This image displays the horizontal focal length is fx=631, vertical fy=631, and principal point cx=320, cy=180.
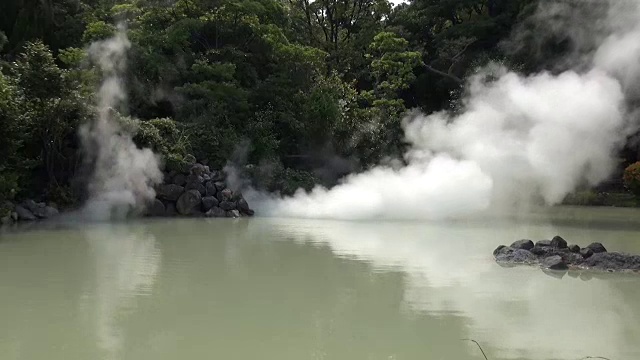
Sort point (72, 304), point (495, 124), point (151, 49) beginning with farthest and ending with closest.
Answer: point (151, 49), point (495, 124), point (72, 304)

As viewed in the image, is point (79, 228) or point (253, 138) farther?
point (253, 138)

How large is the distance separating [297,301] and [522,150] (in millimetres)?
12144

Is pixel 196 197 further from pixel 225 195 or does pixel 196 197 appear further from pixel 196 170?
pixel 196 170

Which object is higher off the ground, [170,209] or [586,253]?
[586,253]

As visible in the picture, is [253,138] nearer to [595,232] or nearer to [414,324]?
[595,232]

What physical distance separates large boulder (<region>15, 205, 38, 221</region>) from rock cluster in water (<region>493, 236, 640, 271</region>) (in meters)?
10.4

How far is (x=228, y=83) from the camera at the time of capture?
19.4 meters

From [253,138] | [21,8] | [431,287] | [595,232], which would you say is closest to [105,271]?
[431,287]

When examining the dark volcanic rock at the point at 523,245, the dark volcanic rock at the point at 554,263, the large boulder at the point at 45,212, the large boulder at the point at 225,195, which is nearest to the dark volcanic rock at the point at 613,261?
the dark volcanic rock at the point at 554,263

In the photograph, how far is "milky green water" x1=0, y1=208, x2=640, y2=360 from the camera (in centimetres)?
500

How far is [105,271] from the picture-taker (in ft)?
26.3

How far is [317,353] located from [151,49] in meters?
16.3

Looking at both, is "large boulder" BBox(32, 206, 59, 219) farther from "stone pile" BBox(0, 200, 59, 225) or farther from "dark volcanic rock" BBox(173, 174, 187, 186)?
"dark volcanic rock" BBox(173, 174, 187, 186)

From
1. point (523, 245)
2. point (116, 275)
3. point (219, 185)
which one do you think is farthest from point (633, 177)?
point (116, 275)
